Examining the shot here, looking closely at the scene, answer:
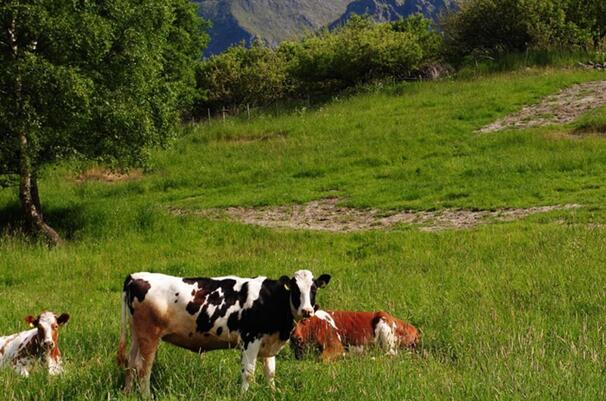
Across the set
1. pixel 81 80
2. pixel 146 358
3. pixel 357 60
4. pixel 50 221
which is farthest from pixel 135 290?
pixel 357 60

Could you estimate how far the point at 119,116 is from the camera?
21.9m

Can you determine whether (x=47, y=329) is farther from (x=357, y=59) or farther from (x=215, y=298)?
(x=357, y=59)

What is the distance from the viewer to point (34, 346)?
32.5ft

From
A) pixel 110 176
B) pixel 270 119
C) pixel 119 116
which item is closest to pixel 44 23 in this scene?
pixel 119 116

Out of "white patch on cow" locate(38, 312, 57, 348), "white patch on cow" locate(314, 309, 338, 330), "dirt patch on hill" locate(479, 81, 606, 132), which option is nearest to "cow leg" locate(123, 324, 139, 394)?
"white patch on cow" locate(38, 312, 57, 348)

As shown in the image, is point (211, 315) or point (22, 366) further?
point (22, 366)

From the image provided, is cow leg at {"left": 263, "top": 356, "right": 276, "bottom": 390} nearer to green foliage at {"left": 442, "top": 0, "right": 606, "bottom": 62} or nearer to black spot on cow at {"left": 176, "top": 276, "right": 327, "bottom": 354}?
black spot on cow at {"left": 176, "top": 276, "right": 327, "bottom": 354}

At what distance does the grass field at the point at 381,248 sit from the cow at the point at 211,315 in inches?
12.1

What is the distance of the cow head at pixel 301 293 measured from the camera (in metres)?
7.97

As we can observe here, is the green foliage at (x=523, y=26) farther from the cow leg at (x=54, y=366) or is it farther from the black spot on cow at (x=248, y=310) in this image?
the cow leg at (x=54, y=366)

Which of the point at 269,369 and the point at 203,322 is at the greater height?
the point at 203,322

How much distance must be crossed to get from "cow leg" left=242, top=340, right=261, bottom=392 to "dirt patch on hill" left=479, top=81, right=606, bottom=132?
89.9 feet

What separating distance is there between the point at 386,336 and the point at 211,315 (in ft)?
10.3

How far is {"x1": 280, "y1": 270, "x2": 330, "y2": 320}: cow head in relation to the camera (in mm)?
7973
